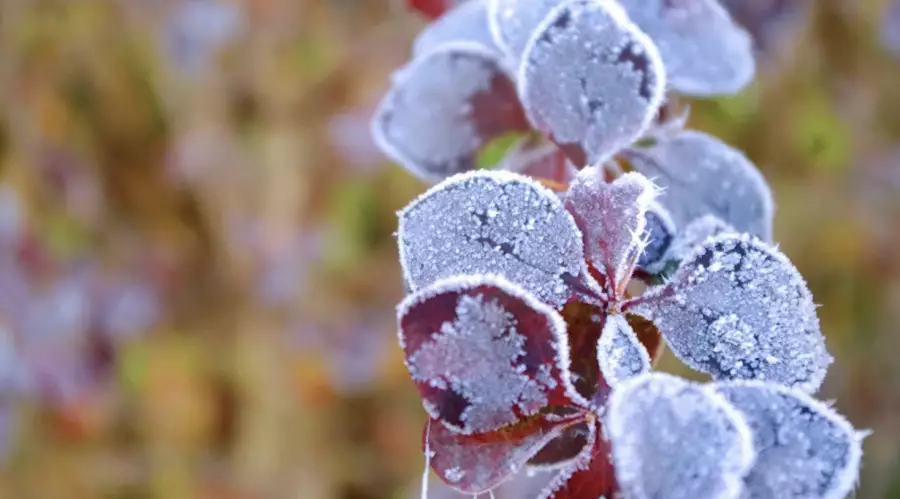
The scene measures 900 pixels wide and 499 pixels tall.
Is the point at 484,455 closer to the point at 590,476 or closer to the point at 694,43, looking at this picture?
the point at 590,476

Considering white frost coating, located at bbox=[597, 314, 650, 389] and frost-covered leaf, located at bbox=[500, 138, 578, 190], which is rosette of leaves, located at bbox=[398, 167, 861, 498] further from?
frost-covered leaf, located at bbox=[500, 138, 578, 190]

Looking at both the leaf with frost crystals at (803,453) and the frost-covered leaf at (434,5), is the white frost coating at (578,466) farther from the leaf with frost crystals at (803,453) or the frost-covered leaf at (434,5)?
the frost-covered leaf at (434,5)

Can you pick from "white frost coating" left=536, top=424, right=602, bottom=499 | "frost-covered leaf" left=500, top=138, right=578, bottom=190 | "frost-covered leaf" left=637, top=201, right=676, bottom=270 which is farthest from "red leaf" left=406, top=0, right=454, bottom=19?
"white frost coating" left=536, top=424, right=602, bottom=499

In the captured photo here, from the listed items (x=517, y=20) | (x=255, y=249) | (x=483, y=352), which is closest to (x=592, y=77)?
(x=517, y=20)

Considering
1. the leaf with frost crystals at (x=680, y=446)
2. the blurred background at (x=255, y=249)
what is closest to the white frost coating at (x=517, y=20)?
the leaf with frost crystals at (x=680, y=446)

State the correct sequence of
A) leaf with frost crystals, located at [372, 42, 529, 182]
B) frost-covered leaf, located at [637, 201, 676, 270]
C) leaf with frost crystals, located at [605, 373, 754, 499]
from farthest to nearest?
leaf with frost crystals, located at [372, 42, 529, 182], frost-covered leaf, located at [637, 201, 676, 270], leaf with frost crystals, located at [605, 373, 754, 499]

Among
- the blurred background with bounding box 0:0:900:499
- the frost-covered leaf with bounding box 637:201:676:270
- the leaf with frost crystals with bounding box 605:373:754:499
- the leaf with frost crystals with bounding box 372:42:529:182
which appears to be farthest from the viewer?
the blurred background with bounding box 0:0:900:499

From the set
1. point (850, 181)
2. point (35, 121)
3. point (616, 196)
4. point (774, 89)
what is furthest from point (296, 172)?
point (616, 196)
